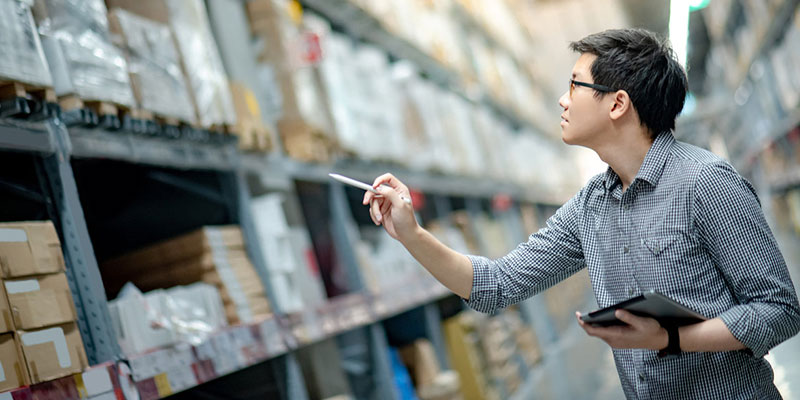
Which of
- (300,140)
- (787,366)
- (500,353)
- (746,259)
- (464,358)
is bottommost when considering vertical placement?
(787,366)

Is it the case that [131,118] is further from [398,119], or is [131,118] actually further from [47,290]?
[398,119]

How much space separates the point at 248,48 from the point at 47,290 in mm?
2198

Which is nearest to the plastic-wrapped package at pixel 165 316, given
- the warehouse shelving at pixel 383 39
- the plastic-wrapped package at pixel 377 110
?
the plastic-wrapped package at pixel 377 110

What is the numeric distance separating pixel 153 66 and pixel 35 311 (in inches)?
41.5

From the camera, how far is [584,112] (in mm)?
1873

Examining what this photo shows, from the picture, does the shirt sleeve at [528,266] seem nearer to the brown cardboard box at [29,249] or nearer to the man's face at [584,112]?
the man's face at [584,112]

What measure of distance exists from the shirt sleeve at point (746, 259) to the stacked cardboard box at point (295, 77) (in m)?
2.34

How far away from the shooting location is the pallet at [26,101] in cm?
205

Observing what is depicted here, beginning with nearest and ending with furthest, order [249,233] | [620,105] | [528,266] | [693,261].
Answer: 1. [693,261]
2. [620,105]
3. [528,266]
4. [249,233]

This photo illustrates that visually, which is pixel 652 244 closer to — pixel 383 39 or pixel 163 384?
pixel 163 384

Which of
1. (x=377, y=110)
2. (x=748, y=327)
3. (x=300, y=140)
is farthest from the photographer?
(x=377, y=110)

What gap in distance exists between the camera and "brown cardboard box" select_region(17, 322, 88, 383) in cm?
192

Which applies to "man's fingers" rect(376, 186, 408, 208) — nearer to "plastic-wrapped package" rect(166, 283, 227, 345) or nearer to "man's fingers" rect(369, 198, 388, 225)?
"man's fingers" rect(369, 198, 388, 225)

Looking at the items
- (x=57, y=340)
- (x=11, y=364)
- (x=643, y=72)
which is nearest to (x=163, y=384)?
(x=57, y=340)
